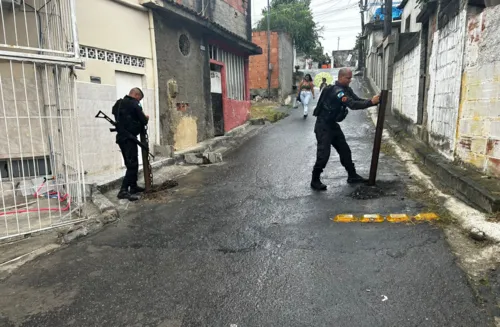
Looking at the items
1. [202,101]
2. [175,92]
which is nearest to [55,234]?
[175,92]

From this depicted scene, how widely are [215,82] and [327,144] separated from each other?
664cm

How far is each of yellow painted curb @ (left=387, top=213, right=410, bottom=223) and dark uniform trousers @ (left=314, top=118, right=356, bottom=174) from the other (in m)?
1.54

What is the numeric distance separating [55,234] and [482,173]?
5397 millimetres

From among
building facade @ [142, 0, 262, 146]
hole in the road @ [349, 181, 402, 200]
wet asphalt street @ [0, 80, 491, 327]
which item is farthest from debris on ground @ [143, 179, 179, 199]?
hole in the road @ [349, 181, 402, 200]

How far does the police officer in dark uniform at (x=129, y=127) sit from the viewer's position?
5.54m

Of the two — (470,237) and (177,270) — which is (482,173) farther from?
(177,270)

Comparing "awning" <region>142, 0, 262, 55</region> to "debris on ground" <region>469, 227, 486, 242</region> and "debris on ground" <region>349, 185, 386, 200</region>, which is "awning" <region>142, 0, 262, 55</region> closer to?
"debris on ground" <region>349, 185, 386, 200</region>

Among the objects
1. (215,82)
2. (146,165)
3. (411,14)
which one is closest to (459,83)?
(146,165)

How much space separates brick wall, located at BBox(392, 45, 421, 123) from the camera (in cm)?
835

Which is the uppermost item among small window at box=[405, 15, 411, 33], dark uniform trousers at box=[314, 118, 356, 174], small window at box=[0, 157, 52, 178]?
small window at box=[405, 15, 411, 33]

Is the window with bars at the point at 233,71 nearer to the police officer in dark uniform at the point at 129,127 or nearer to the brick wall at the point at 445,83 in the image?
the police officer in dark uniform at the point at 129,127

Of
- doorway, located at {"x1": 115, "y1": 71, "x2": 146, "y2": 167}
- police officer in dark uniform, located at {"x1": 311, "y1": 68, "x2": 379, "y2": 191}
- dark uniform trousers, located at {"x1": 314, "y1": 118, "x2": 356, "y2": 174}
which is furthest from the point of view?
doorway, located at {"x1": 115, "y1": 71, "x2": 146, "y2": 167}

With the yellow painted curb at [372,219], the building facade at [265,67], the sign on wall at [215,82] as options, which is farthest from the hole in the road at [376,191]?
the building facade at [265,67]

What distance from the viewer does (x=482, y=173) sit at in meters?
4.65
